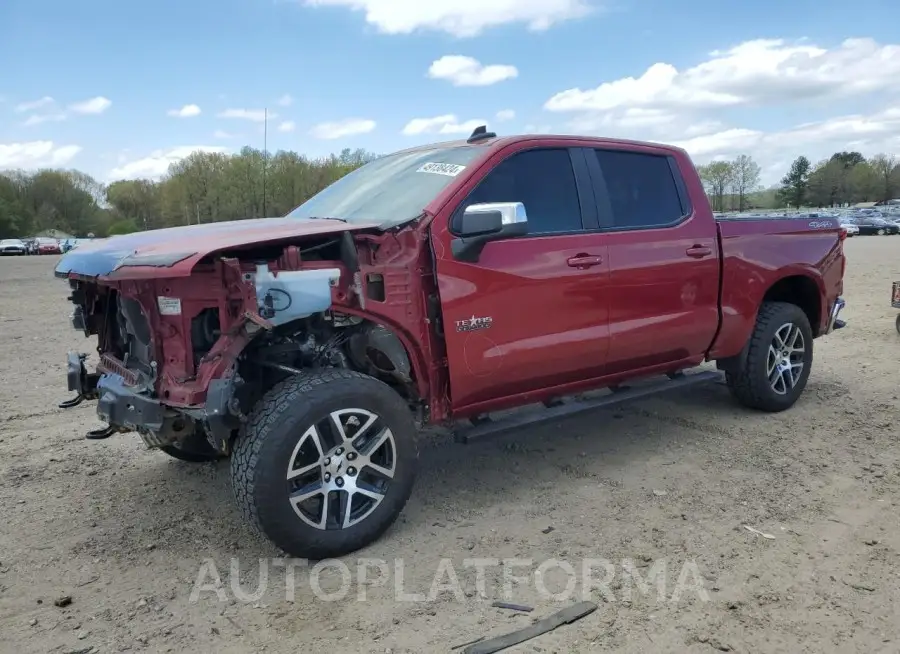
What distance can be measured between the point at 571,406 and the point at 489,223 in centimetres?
141

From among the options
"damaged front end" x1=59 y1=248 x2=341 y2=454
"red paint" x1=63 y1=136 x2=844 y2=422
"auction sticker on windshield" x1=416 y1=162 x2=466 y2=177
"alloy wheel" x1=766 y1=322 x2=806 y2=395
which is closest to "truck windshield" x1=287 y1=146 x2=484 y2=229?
"auction sticker on windshield" x1=416 y1=162 x2=466 y2=177

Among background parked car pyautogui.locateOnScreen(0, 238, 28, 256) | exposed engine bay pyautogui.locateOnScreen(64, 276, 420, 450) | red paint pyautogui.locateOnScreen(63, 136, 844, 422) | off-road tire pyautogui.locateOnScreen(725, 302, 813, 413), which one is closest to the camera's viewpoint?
red paint pyautogui.locateOnScreen(63, 136, 844, 422)

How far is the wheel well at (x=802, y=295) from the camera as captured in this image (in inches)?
227

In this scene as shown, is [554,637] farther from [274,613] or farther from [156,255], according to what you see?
[156,255]

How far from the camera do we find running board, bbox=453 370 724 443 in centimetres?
→ 397

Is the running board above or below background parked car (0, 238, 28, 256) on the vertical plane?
below

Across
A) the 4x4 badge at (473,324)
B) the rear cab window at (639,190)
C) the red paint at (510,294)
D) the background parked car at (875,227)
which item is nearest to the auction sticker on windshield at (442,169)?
the red paint at (510,294)

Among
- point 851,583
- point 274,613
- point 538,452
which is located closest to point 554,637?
point 274,613

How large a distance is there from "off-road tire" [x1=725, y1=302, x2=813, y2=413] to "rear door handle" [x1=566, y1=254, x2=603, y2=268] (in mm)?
1828

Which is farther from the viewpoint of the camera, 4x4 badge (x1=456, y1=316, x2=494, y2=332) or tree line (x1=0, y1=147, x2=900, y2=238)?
tree line (x1=0, y1=147, x2=900, y2=238)

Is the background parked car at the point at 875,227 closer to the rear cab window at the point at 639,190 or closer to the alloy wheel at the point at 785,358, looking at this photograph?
the alloy wheel at the point at 785,358

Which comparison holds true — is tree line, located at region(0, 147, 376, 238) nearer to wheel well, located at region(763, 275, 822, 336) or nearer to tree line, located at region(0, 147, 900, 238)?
tree line, located at region(0, 147, 900, 238)

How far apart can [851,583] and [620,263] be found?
210cm

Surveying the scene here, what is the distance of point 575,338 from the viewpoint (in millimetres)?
4258
